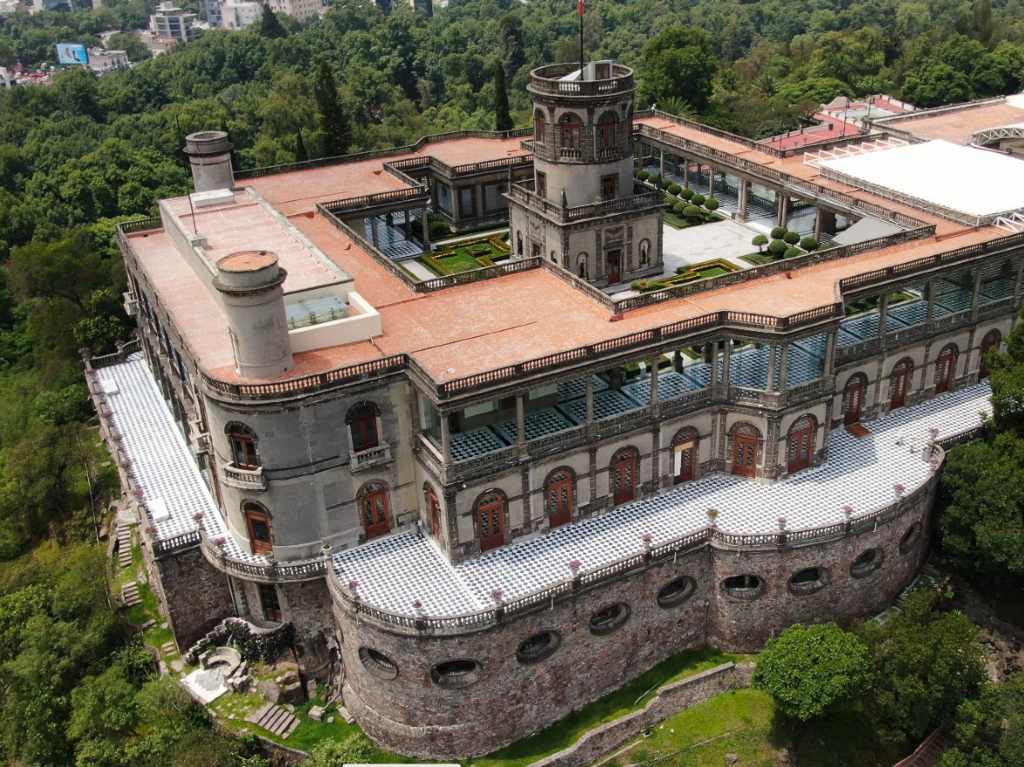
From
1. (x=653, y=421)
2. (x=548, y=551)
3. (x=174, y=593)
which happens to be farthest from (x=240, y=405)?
(x=653, y=421)

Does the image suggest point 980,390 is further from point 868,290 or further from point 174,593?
point 174,593

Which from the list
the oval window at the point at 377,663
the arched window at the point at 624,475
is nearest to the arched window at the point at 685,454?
the arched window at the point at 624,475

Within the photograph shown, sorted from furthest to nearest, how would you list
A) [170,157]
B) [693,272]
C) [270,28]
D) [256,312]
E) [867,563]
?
1. [270,28]
2. [170,157]
3. [693,272]
4. [867,563]
5. [256,312]

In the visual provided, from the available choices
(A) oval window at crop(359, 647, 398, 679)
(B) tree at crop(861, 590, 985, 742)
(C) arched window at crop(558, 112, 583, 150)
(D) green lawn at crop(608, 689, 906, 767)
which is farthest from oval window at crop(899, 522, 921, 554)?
(C) arched window at crop(558, 112, 583, 150)

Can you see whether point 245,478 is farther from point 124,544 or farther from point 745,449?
point 745,449

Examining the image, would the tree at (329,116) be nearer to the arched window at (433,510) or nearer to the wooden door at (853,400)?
the arched window at (433,510)

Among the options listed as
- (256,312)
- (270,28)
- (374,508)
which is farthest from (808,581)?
(270,28)
